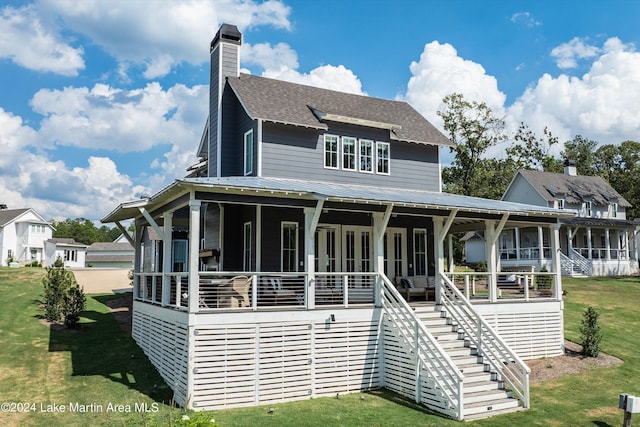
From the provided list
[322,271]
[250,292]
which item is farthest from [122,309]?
[250,292]

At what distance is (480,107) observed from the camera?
4388cm

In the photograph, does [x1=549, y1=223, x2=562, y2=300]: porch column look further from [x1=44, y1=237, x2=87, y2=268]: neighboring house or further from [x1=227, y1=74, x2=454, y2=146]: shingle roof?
[x1=44, y1=237, x2=87, y2=268]: neighboring house

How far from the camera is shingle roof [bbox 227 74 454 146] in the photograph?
17766 mm

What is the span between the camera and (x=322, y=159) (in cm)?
1802

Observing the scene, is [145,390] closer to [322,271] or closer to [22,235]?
[322,271]

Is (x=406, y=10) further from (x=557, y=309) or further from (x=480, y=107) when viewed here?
(x=480, y=107)

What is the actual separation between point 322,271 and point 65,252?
53789mm

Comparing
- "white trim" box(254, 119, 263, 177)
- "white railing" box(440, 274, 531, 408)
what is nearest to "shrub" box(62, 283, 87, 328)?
"white trim" box(254, 119, 263, 177)

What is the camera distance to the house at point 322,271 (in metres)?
12.2

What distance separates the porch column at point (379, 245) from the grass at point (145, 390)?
254 cm

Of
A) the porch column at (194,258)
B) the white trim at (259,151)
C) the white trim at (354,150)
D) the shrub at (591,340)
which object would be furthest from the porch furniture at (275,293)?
the shrub at (591,340)

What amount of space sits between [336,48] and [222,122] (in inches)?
190

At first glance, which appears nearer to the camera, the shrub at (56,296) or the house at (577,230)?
the shrub at (56,296)

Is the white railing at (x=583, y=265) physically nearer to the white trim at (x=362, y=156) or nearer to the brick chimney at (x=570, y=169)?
the brick chimney at (x=570, y=169)
